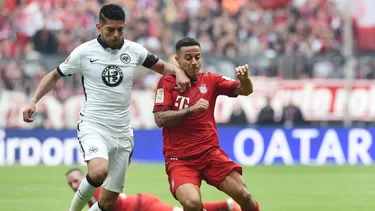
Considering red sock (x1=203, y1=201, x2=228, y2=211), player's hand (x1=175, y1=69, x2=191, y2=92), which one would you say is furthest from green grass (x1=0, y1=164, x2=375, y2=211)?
player's hand (x1=175, y1=69, x2=191, y2=92)

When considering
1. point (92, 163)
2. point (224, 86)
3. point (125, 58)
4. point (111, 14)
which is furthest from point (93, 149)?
point (224, 86)

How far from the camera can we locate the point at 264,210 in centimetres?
1320

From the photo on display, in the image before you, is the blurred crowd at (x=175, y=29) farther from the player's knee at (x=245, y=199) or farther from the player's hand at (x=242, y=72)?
the player's knee at (x=245, y=199)

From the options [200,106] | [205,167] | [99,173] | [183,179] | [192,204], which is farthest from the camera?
[205,167]

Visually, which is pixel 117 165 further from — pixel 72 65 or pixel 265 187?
pixel 265 187

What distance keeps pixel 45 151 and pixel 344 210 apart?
9985 mm

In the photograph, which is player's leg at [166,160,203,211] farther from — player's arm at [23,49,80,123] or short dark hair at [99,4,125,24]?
short dark hair at [99,4,125,24]

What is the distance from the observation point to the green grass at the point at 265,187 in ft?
46.0

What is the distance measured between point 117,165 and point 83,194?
1.64ft

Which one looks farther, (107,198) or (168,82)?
(107,198)

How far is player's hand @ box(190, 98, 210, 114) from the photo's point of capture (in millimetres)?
9742

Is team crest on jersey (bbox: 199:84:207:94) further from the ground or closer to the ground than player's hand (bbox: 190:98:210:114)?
further from the ground

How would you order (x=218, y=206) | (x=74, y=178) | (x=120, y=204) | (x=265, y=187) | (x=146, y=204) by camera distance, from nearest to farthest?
(x=218, y=206) < (x=120, y=204) < (x=146, y=204) < (x=74, y=178) < (x=265, y=187)

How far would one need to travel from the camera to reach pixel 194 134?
1012cm
